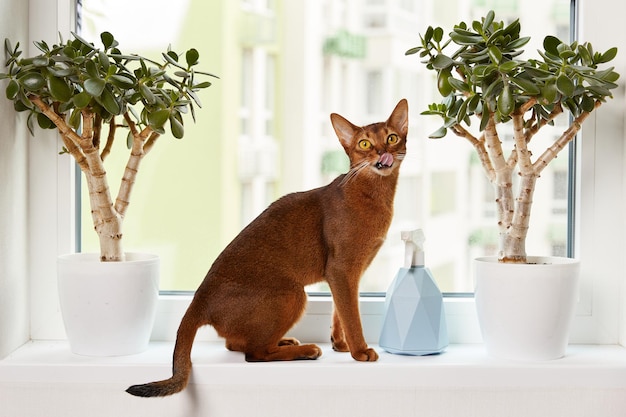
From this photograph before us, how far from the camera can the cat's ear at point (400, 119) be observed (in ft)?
4.42

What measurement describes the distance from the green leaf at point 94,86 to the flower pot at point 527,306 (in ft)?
2.40

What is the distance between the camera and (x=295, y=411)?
1316mm

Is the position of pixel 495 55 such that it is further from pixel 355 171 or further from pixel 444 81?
pixel 355 171

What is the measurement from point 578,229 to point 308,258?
57 cm

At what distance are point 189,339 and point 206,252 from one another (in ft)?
1.07

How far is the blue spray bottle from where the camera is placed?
137 cm

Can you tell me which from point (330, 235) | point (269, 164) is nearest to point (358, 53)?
point (269, 164)

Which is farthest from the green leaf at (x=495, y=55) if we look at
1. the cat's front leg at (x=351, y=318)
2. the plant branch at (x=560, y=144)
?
the cat's front leg at (x=351, y=318)

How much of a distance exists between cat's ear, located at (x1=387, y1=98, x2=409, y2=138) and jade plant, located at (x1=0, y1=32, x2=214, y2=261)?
0.35m

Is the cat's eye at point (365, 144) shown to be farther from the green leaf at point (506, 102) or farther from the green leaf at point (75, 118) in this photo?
the green leaf at point (75, 118)

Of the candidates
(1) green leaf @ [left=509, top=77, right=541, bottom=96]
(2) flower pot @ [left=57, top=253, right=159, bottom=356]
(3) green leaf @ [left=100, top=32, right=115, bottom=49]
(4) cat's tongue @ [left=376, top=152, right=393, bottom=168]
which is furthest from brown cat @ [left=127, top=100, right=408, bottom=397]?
(3) green leaf @ [left=100, top=32, right=115, bottom=49]

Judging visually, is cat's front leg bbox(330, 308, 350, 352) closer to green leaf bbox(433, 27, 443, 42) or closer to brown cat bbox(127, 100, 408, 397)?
brown cat bbox(127, 100, 408, 397)

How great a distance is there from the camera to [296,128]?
1.56m

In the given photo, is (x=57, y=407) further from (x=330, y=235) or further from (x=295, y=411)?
(x=330, y=235)
